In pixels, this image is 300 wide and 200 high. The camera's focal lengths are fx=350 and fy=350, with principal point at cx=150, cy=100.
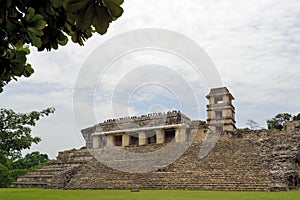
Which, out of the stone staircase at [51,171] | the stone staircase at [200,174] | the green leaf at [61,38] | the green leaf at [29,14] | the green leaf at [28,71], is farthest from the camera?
the stone staircase at [51,171]

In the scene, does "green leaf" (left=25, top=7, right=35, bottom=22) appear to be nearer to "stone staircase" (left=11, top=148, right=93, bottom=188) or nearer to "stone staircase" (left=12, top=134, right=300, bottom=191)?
"stone staircase" (left=12, top=134, right=300, bottom=191)

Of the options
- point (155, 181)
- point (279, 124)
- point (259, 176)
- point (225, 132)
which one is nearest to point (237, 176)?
point (259, 176)

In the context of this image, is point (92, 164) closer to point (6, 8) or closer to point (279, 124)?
point (6, 8)

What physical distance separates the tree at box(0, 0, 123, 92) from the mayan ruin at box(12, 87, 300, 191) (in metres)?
12.4

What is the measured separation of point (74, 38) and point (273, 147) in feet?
54.3

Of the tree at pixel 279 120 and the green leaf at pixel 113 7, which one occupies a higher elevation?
the tree at pixel 279 120

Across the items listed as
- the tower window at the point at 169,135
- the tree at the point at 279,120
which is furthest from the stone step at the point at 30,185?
the tree at the point at 279,120

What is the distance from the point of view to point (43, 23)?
2.01 metres

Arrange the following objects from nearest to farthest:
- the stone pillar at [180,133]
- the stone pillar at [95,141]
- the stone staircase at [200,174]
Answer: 1. the stone staircase at [200,174]
2. the stone pillar at [180,133]
3. the stone pillar at [95,141]

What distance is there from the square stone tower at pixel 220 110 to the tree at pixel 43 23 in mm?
25618

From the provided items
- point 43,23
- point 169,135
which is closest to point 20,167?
point 169,135

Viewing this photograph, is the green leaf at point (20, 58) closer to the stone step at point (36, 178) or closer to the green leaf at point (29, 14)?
the green leaf at point (29, 14)

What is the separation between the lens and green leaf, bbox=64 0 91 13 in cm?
155

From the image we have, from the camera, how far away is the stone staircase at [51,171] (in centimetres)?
1947
